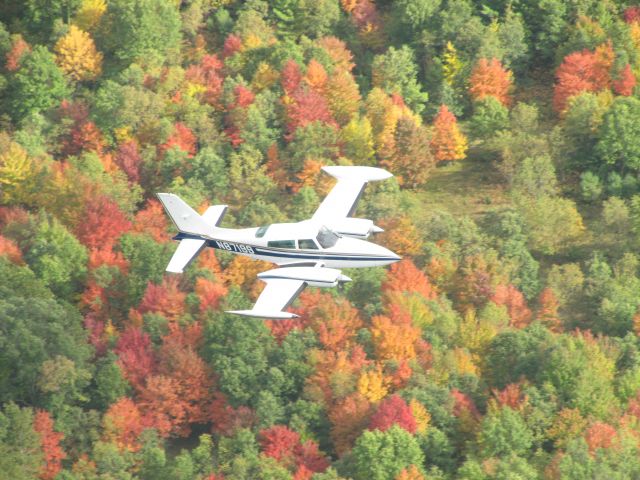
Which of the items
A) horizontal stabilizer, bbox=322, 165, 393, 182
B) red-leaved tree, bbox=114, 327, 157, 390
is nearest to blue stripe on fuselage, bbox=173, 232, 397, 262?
horizontal stabilizer, bbox=322, 165, 393, 182

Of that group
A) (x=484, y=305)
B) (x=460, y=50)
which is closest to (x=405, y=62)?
(x=460, y=50)

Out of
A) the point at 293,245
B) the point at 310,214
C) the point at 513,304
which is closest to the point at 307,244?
the point at 293,245

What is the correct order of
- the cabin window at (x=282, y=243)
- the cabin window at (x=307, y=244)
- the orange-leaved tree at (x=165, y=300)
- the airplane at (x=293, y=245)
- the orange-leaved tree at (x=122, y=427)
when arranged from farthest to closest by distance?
1. the orange-leaved tree at (x=165, y=300)
2. the orange-leaved tree at (x=122, y=427)
3. the cabin window at (x=282, y=243)
4. the cabin window at (x=307, y=244)
5. the airplane at (x=293, y=245)

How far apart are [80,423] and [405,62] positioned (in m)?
46.0

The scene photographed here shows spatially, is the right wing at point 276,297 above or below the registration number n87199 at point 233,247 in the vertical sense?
below

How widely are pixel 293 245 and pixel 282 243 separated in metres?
0.80

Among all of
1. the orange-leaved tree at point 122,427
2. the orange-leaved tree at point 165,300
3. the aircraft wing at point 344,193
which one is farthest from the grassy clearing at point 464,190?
the orange-leaved tree at point 122,427

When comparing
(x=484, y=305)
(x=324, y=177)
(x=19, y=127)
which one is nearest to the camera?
(x=484, y=305)

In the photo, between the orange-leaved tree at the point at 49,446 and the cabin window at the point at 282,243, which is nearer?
the cabin window at the point at 282,243

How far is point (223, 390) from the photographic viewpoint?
14188 cm

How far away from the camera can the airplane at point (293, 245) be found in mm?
123188

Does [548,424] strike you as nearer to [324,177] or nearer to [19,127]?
[324,177]

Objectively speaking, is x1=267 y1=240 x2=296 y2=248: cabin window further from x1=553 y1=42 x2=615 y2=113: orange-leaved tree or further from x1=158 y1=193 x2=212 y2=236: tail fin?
x1=553 y1=42 x2=615 y2=113: orange-leaved tree

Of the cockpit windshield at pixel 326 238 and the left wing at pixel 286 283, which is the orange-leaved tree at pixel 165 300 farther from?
the cockpit windshield at pixel 326 238
